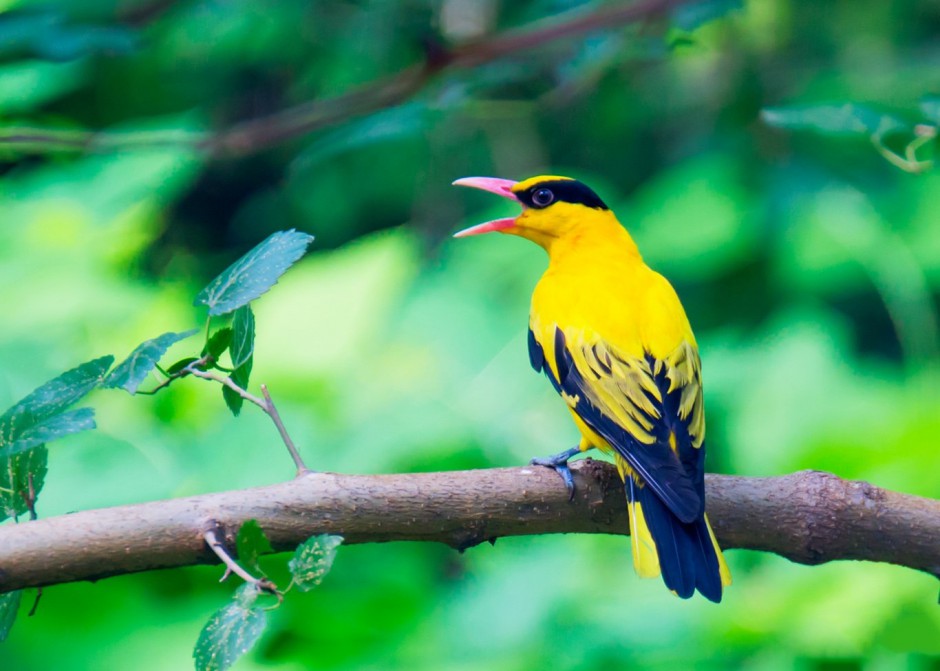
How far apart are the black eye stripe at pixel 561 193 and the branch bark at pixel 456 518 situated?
41.6 inches

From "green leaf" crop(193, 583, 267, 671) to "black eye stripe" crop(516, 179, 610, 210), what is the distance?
5.92 ft

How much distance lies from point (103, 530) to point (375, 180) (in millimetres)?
5442

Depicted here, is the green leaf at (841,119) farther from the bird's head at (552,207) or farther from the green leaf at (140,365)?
the green leaf at (140,365)

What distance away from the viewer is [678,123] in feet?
22.1

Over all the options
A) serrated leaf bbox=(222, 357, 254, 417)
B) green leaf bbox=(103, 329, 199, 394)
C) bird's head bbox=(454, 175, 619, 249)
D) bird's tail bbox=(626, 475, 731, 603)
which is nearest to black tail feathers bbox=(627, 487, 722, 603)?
bird's tail bbox=(626, 475, 731, 603)

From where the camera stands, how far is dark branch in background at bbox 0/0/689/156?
2832 mm

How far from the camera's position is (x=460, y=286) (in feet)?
17.8

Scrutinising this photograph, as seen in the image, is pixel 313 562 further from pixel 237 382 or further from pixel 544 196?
pixel 544 196

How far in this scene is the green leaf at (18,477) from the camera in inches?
54.1

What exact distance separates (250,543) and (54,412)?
289 millimetres

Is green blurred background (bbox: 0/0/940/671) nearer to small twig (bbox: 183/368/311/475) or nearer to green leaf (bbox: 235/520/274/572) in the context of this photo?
small twig (bbox: 183/368/311/475)

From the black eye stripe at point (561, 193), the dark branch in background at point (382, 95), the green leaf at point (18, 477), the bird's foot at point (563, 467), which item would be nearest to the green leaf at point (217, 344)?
the green leaf at point (18, 477)

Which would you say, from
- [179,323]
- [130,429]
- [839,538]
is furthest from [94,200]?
[839,538]

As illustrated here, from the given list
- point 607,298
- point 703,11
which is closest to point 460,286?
point 703,11
